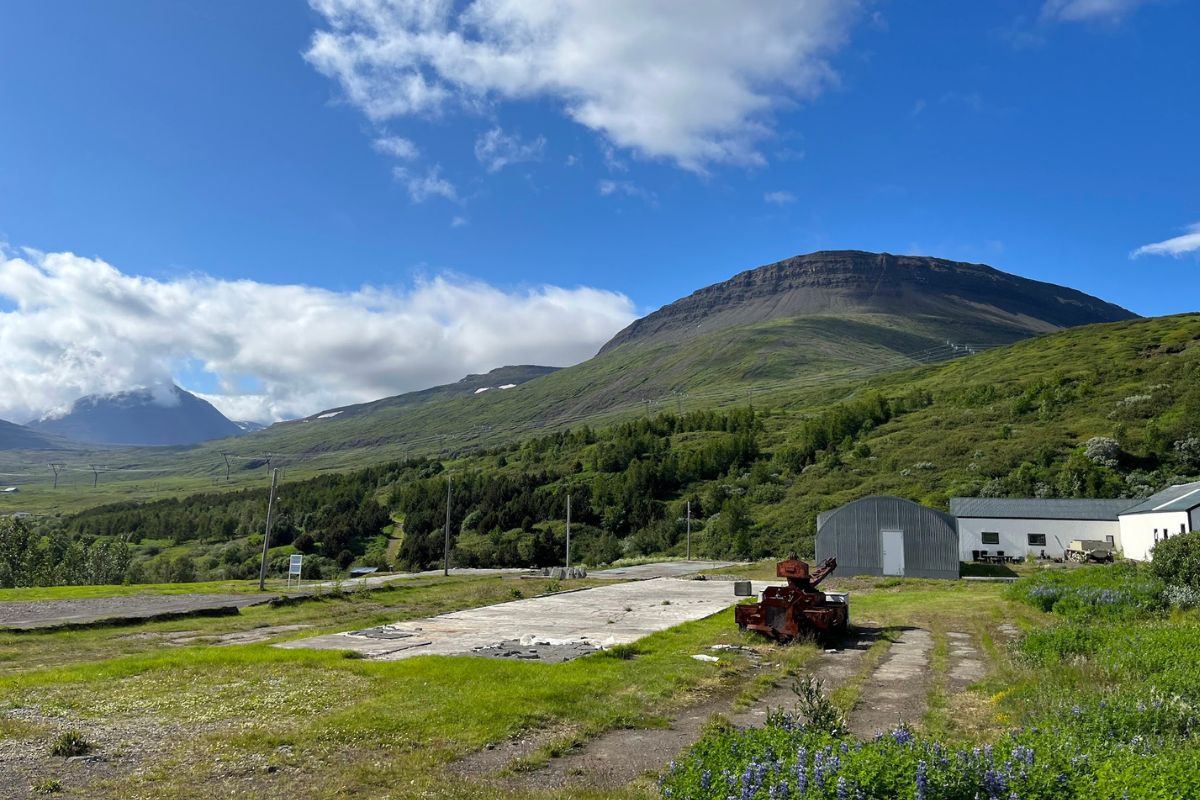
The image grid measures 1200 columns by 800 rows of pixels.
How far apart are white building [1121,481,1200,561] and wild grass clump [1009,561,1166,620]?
18278mm

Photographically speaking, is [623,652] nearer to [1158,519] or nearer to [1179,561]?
[1179,561]

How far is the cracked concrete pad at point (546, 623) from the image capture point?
2114 cm

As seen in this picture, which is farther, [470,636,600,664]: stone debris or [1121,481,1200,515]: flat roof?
[1121,481,1200,515]: flat roof

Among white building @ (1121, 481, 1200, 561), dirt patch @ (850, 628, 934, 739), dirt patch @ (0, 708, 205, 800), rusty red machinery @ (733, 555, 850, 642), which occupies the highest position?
white building @ (1121, 481, 1200, 561)

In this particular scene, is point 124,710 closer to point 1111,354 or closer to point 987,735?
point 987,735

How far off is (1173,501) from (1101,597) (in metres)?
35.6

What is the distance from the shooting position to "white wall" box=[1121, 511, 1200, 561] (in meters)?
46.6

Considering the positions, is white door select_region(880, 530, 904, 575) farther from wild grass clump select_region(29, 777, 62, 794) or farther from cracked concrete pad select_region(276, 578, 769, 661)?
wild grass clump select_region(29, 777, 62, 794)

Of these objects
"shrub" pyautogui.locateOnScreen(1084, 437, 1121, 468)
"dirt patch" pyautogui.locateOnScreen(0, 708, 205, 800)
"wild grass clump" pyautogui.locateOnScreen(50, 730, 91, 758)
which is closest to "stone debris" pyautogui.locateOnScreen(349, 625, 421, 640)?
"dirt patch" pyautogui.locateOnScreen(0, 708, 205, 800)

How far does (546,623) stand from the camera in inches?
1049

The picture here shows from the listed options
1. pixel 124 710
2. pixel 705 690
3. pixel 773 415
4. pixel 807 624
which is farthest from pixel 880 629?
pixel 773 415

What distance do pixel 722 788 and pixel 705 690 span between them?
9720mm

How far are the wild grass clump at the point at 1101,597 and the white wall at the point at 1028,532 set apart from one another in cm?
3011

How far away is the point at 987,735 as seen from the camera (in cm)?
1075
